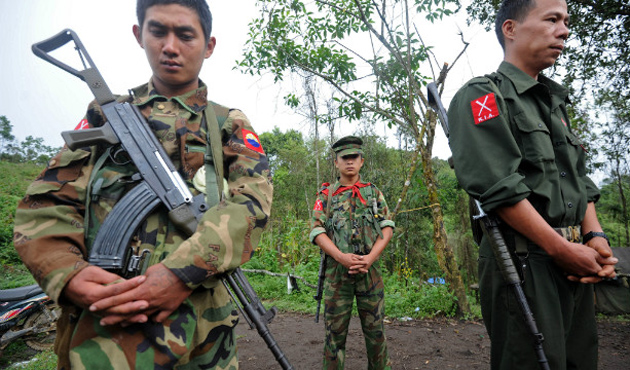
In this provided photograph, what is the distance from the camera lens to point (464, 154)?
156 cm

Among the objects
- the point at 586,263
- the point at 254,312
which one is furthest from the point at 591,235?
the point at 254,312

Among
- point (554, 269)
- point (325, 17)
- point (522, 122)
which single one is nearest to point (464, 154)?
point (522, 122)

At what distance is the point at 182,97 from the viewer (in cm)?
150

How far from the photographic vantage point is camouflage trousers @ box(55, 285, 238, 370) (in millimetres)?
1104

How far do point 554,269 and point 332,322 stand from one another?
6.44 ft

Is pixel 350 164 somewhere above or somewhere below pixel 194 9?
below

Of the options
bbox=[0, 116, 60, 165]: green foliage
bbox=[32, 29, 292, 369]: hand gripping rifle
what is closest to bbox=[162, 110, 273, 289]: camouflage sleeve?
bbox=[32, 29, 292, 369]: hand gripping rifle

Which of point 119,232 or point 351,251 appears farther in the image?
point 351,251

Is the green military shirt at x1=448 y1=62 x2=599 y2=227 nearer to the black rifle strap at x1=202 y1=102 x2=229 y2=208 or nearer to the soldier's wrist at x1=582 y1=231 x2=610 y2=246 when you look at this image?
the soldier's wrist at x1=582 y1=231 x2=610 y2=246

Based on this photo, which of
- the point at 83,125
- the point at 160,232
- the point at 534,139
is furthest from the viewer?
the point at 534,139

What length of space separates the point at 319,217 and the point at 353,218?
0.33 metres

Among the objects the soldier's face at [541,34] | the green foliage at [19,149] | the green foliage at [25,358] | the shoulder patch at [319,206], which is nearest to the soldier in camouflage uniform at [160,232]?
the soldier's face at [541,34]

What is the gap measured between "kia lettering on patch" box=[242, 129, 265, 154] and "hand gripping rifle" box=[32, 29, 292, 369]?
0.30 meters

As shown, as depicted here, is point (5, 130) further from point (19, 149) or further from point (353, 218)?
point (353, 218)
